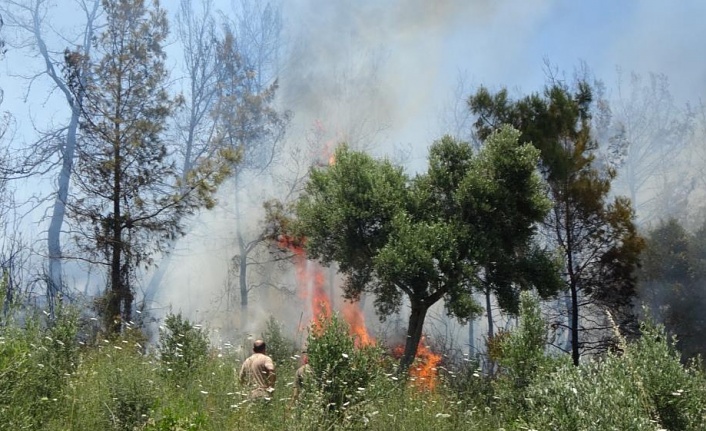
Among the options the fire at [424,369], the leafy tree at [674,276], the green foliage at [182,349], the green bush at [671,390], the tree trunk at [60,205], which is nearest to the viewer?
the green bush at [671,390]

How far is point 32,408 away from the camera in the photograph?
6.77m

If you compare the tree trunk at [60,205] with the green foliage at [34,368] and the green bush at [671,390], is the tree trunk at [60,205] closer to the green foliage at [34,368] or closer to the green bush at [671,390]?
the green foliage at [34,368]

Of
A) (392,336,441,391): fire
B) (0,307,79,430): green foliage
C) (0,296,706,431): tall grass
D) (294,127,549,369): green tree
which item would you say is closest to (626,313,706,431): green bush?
(0,296,706,431): tall grass

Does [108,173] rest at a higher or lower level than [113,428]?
higher

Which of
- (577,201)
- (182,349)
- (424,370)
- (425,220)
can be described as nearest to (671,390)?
(182,349)

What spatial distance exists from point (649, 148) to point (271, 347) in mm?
25331

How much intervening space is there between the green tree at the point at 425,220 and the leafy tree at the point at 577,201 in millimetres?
3363

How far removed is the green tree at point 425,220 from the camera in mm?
15031

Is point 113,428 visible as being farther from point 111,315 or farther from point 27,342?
point 111,315

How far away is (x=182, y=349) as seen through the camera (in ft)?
33.2

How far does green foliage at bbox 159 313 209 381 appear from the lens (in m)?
9.55

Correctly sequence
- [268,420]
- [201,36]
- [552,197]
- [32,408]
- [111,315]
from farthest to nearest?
[201,36] → [552,197] → [111,315] → [268,420] → [32,408]

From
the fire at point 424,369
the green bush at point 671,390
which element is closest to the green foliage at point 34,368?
the fire at point 424,369

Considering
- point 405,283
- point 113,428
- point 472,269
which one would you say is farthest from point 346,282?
point 113,428
